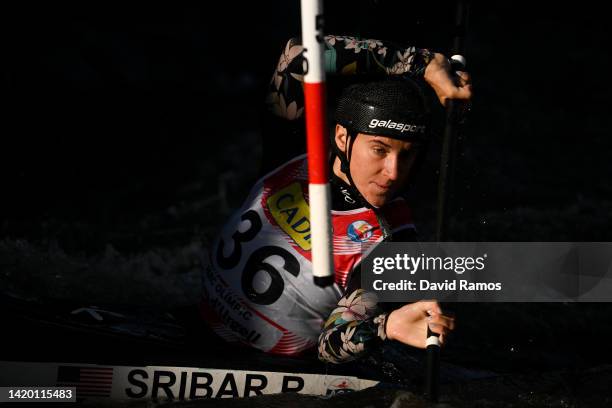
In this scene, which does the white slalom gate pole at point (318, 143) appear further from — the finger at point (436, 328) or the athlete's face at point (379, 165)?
the athlete's face at point (379, 165)

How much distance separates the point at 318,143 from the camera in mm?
2422

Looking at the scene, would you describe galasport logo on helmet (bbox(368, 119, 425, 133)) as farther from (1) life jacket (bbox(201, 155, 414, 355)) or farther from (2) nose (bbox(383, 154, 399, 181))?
(1) life jacket (bbox(201, 155, 414, 355))

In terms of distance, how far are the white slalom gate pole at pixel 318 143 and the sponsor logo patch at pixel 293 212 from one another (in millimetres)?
914

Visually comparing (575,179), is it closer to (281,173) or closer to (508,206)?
(508,206)

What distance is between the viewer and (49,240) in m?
6.79

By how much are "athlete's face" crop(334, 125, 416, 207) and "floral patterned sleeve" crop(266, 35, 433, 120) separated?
0.90 feet

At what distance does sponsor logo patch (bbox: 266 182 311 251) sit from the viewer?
336cm

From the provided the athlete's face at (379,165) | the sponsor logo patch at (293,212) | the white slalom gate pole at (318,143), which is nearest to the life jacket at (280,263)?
the sponsor logo patch at (293,212)

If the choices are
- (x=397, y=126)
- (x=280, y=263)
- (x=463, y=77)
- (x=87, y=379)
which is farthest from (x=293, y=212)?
(x=87, y=379)

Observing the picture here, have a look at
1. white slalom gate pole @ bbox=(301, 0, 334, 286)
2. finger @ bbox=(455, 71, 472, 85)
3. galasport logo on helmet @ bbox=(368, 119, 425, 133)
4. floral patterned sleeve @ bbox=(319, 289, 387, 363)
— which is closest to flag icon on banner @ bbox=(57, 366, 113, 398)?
floral patterned sleeve @ bbox=(319, 289, 387, 363)

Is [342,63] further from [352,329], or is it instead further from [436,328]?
[436,328]

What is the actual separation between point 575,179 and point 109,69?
682 cm

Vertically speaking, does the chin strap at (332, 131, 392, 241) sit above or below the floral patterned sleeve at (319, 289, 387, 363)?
above

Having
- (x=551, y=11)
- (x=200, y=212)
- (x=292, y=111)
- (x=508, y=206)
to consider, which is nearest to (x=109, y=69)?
(x=200, y=212)
